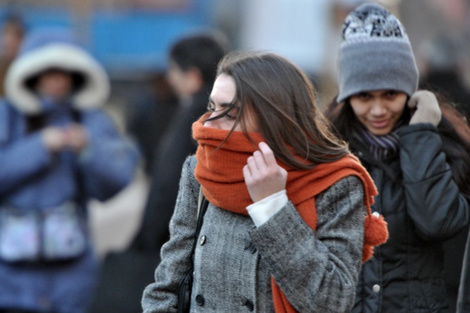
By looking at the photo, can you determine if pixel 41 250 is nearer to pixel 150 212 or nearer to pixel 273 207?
pixel 150 212

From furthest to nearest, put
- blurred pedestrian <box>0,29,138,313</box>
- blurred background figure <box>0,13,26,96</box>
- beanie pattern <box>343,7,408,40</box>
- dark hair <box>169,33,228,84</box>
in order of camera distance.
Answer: blurred background figure <box>0,13,26,96</box> < dark hair <box>169,33,228,84</box> < blurred pedestrian <box>0,29,138,313</box> < beanie pattern <box>343,7,408,40</box>

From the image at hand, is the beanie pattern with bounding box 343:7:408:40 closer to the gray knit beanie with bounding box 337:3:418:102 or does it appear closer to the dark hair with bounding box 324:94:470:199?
the gray knit beanie with bounding box 337:3:418:102

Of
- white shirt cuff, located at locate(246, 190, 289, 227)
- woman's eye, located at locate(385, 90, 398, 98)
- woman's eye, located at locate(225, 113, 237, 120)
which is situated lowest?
→ white shirt cuff, located at locate(246, 190, 289, 227)

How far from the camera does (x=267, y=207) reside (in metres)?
2.48

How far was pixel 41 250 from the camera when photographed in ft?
15.6

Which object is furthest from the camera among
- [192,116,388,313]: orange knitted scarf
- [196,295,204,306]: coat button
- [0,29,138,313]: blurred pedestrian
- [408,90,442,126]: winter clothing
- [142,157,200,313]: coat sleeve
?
[0,29,138,313]: blurred pedestrian

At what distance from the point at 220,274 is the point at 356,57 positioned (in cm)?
112

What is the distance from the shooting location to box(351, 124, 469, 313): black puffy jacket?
3.11 m

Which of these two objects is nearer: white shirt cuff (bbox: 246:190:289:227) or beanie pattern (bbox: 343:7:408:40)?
white shirt cuff (bbox: 246:190:289:227)

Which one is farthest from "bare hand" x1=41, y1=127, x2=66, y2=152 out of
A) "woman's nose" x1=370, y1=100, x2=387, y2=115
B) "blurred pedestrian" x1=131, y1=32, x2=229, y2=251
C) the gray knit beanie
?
"woman's nose" x1=370, y1=100, x2=387, y2=115

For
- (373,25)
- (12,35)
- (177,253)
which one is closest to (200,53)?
(373,25)

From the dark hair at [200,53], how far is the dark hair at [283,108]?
97.2 inches

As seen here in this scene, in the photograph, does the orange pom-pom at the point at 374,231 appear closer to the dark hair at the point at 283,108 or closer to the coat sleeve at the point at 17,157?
the dark hair at the point at 283,108

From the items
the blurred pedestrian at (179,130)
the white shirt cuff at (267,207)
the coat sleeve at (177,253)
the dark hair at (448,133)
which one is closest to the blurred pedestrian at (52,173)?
the blurred pedestrian at (179,130)
